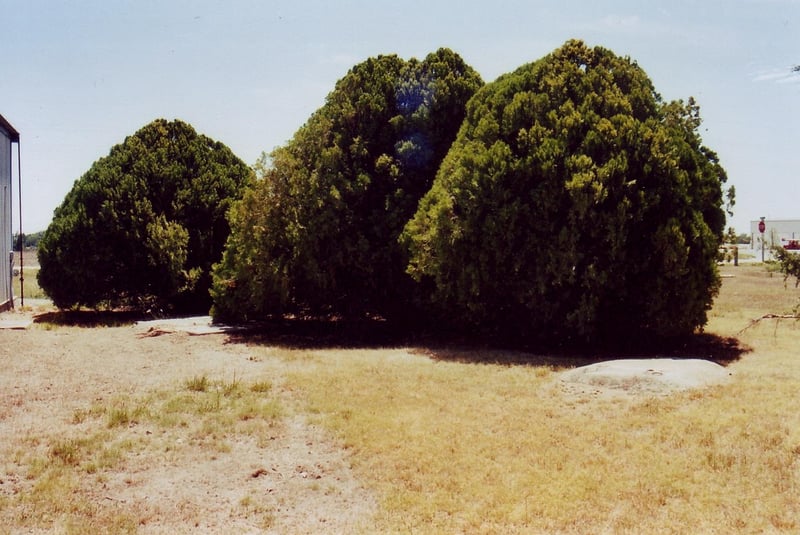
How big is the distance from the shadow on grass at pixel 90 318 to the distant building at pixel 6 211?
1.60 meters

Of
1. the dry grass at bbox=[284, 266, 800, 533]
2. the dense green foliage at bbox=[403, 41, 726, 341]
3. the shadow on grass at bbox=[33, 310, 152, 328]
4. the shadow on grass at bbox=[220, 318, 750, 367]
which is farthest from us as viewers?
the shadow on grass at bbox=[33, 310, 152, 328]

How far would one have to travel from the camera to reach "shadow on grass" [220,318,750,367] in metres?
10.8

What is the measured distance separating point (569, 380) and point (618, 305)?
3096 mm

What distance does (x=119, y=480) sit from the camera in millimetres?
5555

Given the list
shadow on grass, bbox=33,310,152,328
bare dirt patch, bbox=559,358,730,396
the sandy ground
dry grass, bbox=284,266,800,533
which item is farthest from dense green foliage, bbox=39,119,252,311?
bare dirt patch, bbox=559,358,730,396

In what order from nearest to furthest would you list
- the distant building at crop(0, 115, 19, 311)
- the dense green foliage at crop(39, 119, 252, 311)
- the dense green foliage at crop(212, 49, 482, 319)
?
A: the dense green foliage at crop(212, 49, 482, 319)
the dense green foliage at crop(39, 119, 252, 311)
the distant building at crop(0, 115, 19, 311)

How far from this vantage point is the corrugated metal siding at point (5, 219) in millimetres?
18547

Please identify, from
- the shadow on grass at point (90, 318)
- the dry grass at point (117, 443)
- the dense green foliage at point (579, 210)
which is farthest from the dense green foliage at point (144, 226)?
the dry grass at point (117, 443)

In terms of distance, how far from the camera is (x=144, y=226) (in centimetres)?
1670

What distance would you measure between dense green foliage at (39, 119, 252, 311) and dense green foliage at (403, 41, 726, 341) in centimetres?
736

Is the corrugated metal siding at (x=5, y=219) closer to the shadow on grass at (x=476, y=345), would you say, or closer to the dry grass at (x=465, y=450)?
the shadow on grass at (x=476, y=345)

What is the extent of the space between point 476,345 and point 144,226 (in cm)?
949

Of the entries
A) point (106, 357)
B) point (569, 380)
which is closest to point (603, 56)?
point (569, 380)

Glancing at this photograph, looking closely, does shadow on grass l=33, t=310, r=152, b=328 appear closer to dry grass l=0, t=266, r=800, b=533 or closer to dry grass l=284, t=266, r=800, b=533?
dry grass l=0, t=266, r=800, b=533
